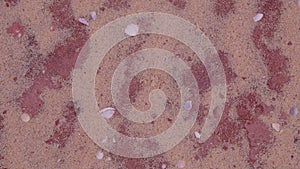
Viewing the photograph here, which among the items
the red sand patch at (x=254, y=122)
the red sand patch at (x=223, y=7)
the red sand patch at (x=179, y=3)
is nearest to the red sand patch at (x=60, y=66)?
the red sand patch at (x=179, y=3)

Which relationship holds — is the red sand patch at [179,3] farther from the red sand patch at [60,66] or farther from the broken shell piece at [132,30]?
the red sand patch at [60,66]

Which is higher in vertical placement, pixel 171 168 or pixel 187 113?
pixel 187 113

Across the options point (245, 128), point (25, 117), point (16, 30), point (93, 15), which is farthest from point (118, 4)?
point (245, 128)

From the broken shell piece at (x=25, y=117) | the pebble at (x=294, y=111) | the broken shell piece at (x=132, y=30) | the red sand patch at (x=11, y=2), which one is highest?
the red sand patch at (x=11, y=2)

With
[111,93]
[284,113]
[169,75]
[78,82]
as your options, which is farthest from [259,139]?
[78,82]

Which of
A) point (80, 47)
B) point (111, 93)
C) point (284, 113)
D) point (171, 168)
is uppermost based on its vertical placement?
point (80, 47)

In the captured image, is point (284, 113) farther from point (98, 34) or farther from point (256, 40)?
point (98, 34)
